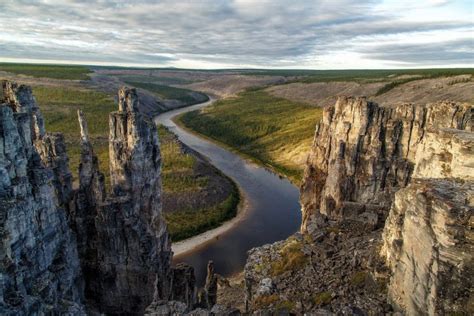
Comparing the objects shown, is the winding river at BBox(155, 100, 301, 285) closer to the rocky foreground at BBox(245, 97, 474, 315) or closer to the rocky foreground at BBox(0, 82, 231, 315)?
the rocky foreground at BBox(0, 82, 231, 315)

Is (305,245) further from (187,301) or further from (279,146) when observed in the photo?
(279,146)

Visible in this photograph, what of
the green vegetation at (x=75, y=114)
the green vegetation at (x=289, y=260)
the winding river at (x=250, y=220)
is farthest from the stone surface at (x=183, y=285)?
the green vegetation at (x=75, y=114)

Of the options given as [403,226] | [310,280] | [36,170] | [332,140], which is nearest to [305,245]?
[310,280]

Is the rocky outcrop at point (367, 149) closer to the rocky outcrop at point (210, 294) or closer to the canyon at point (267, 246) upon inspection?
the canyon at point (267, 246)

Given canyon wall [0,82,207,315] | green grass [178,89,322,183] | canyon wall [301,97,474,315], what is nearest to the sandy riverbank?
canyon wall [0,82,207,315]

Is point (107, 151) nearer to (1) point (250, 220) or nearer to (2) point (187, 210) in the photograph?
(2) point (187, 210)

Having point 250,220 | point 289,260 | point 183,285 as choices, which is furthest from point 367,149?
point 250,220

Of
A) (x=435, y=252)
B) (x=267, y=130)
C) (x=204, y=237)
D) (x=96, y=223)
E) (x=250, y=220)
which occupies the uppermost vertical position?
(x=435, y=252)
